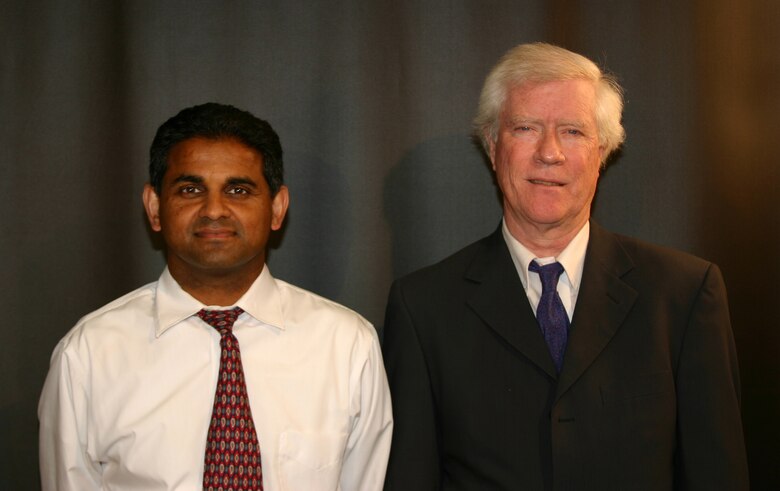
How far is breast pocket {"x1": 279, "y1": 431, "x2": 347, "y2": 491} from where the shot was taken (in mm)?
1775

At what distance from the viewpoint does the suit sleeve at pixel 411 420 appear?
A: 1.87m

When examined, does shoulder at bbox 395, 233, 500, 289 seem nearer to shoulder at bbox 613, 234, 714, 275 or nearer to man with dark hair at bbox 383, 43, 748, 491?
man with dark hair at bbox 383, 43, 748, 491

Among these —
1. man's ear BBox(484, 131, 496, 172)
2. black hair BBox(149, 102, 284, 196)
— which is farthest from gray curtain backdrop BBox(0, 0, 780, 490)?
black hair BBox(149, 102, 284, 196)

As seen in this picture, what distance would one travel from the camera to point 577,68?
1.94 m

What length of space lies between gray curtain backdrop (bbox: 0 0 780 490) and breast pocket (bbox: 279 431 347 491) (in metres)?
0.66

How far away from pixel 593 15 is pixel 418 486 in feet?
4.73

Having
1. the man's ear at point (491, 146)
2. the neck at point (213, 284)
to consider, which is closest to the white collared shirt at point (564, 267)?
the man's ear at point (491, 146)

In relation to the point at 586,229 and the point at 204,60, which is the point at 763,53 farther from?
the point at 204,60

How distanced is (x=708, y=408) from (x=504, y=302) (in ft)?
1.61

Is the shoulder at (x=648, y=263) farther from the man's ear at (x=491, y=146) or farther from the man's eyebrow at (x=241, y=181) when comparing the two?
the man's eyebrow at (x=241, y=181)

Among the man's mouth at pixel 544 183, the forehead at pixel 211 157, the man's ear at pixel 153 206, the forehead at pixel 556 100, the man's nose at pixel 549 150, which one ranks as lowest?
the man's ear at pixel 153 206

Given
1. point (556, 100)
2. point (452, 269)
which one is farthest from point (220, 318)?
point (556, 100)

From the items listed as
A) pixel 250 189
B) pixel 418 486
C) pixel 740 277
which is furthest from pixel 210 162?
pixel 740 277

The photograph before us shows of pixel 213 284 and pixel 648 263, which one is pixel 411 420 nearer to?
pixel 213 284
